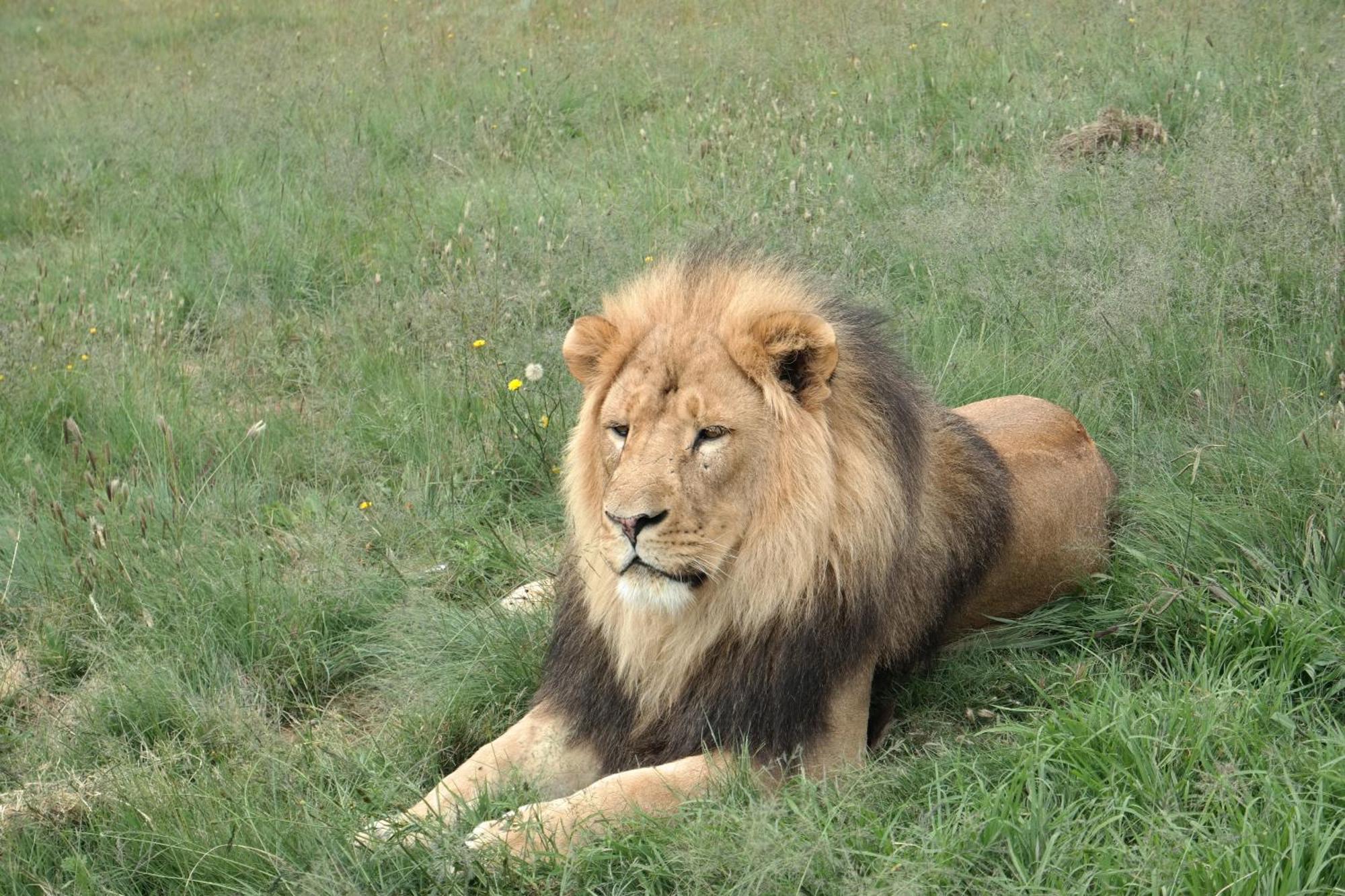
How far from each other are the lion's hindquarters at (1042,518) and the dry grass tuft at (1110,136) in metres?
2.72

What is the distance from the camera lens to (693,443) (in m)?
2.96

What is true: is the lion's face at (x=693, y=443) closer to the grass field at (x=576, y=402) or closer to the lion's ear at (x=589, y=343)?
the lion's ear at (x=589, y=343)

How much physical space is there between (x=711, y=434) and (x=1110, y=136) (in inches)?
168

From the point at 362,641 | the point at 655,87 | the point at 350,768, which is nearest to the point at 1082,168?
the point at 655,87

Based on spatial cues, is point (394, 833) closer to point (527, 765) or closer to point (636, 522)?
point (527, 765)

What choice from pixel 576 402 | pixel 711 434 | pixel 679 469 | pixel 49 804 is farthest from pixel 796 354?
pixel 576 402

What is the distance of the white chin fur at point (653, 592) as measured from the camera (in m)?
2.93

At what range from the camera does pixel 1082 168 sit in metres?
6.15

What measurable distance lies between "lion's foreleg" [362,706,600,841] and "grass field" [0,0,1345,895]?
108 millimetres

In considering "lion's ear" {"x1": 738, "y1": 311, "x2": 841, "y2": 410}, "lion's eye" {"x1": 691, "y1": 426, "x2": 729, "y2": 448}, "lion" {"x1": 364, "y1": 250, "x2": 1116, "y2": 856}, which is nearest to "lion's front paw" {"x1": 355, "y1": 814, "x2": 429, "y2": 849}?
"lion" {"x1": 364, "y1": 250, "x2": 1116, "y2": 856}

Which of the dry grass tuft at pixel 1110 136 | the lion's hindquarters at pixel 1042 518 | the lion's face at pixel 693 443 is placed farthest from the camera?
the dry grass tuft at pixel 1110 136

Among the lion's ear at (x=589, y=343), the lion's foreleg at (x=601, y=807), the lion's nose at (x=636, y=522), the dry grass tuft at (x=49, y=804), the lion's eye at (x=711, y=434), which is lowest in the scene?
the lion's foreleg at (x=601, y=807)

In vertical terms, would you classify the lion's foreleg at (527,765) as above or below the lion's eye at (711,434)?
below

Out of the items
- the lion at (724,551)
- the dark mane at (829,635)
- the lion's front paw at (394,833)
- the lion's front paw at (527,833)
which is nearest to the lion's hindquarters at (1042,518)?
the dark mane at (829,635)
